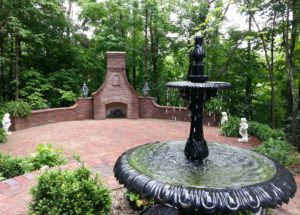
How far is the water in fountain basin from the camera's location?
2.48m

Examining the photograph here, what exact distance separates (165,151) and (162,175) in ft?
3.00

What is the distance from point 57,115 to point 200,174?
10.1m

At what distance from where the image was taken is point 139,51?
14672 mm

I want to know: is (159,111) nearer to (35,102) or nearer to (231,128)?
(231,128)

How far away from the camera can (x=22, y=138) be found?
8.79 m

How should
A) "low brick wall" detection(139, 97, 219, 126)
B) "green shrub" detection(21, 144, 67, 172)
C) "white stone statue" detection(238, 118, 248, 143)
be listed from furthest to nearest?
"low brick wall" detection(139, 97, 219, 126) → "white stone statue" detection(238, 118, 248, 143) → "green shrub" detection(21, 144, 67, 172)

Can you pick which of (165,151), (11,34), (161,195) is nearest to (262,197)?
(161,195)

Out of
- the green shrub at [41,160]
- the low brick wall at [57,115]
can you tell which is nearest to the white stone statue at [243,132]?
the green shrub at [41,160]

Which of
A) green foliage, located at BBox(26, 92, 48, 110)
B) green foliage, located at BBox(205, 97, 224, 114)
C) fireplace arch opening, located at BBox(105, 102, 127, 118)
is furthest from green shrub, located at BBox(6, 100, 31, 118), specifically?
green foliage, located at BBox(205, 97, 224, 114)

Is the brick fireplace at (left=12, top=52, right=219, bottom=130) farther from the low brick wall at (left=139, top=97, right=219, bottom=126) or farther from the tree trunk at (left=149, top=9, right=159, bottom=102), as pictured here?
the tree trunk at (left=149, top=9, right=159, bottom=102)

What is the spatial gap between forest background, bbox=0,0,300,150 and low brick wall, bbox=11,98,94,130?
28.9 inches

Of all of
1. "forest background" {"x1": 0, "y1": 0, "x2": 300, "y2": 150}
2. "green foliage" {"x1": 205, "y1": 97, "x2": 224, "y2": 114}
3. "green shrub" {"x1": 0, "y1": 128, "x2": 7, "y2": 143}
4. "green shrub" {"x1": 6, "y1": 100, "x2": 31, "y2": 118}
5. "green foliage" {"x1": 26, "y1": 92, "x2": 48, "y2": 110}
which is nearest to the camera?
"green shrub" {"x1": 0, "y1": 128, "x2": 7, "y2": 143}

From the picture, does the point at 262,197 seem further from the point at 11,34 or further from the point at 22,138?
the point at 11,34

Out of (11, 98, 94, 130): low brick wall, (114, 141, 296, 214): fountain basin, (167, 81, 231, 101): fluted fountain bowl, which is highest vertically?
(167, 81, 231, 101): fluted fountain bowl
